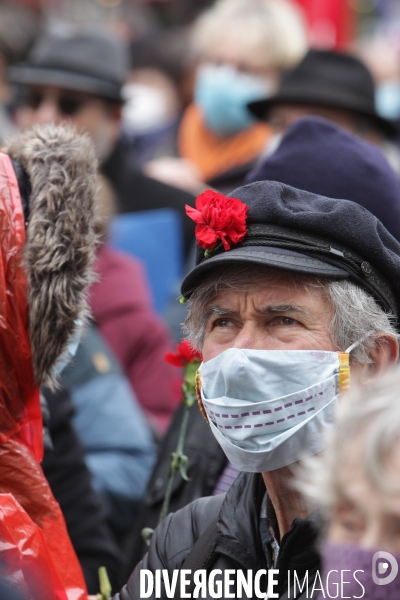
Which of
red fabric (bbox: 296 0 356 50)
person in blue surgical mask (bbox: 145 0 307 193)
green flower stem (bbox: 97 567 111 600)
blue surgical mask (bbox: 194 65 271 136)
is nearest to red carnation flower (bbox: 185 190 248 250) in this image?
green flower stem (bbox: 97 567 111 600)

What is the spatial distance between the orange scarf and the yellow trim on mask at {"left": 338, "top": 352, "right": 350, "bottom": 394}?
12.4ft

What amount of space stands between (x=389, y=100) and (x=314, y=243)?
6.95 meters

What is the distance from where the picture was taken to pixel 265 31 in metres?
6.55

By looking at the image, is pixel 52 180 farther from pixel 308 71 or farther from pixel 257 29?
pixel 257 29

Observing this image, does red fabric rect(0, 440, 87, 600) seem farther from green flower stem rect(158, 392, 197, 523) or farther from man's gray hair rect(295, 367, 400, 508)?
man's gray hair rect(295, 367, 400, 508)

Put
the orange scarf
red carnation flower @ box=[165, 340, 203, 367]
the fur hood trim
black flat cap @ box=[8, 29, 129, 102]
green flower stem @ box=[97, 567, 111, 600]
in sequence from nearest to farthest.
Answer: the fur hood trim, green flower stem @ box=[97, 567, 111, 600], red carnation flower @ box=[165, 340, 203, 367], black flat cap @ box=[8, 29, 129, 102], the orange scarf

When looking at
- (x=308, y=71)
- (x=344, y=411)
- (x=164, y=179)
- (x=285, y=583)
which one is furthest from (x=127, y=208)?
(x=344, y=411)

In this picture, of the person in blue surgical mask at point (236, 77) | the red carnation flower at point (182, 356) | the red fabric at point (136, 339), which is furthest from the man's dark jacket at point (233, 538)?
the person in blue surgical mask at point (236, 77)

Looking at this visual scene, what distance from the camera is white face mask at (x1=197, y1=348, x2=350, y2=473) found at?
2.35m

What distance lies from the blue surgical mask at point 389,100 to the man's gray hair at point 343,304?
20.7ft

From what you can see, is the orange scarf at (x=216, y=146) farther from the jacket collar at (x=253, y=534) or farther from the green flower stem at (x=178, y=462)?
the jacket collar at (x=253, y=534)

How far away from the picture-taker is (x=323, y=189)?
125 inches

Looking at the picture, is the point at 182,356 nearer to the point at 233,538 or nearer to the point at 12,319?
the point at 12,319

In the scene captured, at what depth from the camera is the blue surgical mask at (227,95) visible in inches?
257
